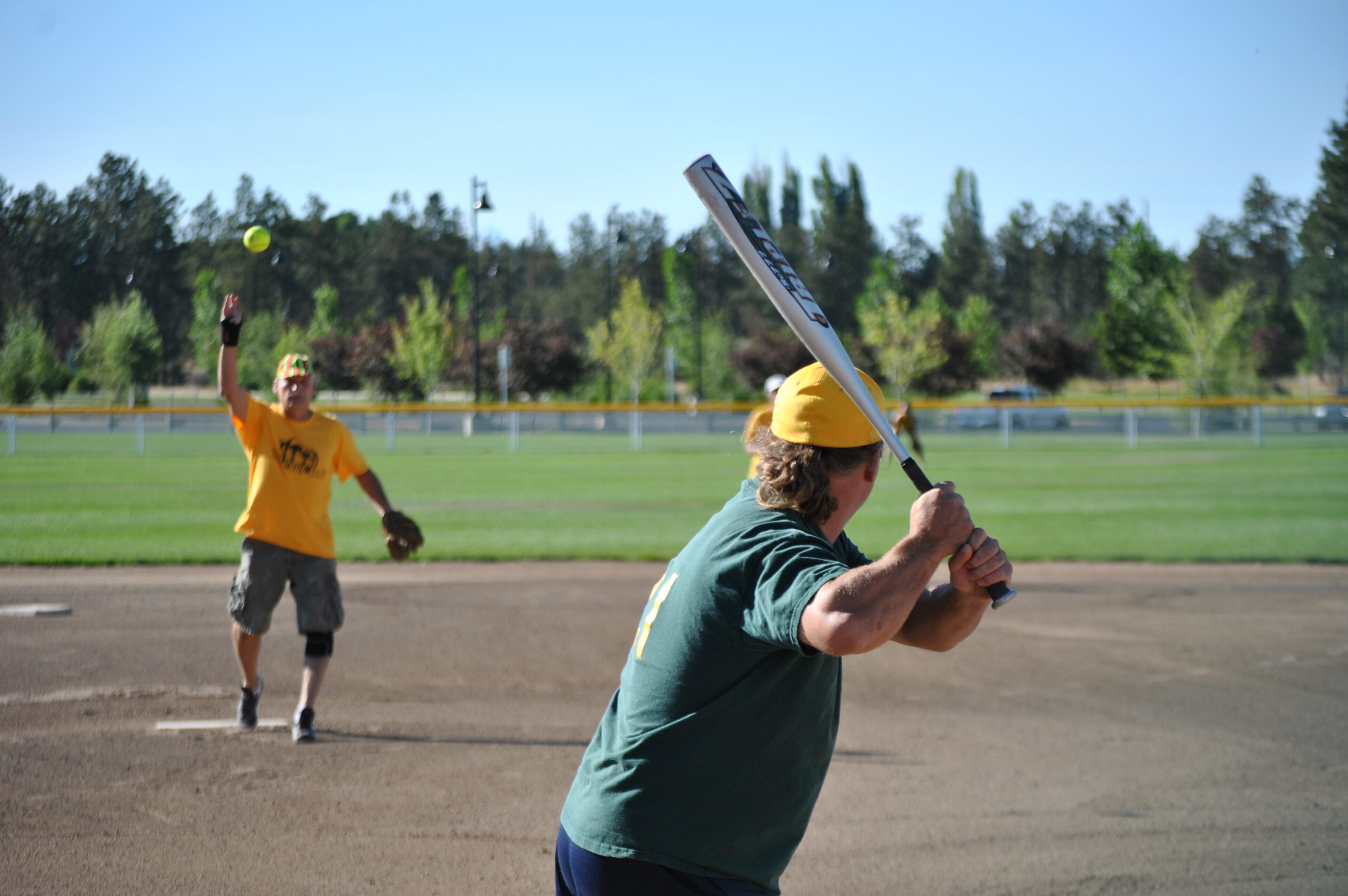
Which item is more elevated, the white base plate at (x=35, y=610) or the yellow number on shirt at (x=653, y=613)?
the yellow number on shirt at (x=653, y=613)

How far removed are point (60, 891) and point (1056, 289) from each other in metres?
95.5

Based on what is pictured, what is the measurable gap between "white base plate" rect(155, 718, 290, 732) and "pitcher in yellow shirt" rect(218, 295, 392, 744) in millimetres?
99

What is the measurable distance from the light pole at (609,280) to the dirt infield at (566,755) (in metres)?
52.5

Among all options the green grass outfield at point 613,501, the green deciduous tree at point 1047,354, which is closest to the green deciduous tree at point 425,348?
the green grass outfield at point 613,501

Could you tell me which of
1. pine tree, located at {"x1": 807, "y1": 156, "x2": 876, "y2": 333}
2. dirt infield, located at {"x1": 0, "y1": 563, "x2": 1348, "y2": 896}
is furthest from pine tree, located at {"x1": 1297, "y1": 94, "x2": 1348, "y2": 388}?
dirt infield, located at {"x1": 0, "y1": 563, "x2": 1348, "y2": 896}

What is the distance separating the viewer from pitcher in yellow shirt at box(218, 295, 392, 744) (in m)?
6.22

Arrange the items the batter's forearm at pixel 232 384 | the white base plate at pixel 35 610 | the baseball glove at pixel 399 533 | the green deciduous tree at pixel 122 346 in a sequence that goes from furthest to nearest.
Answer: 1. the green deciduous tree at pixel 122 346
2. the white base plate at pixel 35 610
3. the baseball glove at pixel 399 533
4. the batter's forearm at pixel 232 384

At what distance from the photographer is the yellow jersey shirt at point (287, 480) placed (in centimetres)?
625

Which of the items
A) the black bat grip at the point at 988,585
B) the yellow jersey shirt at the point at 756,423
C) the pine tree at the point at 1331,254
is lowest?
the black bat grip at the point at 988,585

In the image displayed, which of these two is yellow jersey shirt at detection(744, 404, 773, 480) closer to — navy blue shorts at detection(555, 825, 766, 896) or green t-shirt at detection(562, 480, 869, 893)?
green t-shirt at detection(562, 480, 869, 893)

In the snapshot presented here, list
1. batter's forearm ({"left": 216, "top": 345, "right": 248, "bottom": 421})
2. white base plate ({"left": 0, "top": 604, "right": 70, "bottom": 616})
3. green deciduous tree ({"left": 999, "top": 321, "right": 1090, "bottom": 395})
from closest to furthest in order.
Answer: batter's forearm ({"left": 216, "top": 345, "right": 248, "bottom": 421}) < white base plate ({"left": 0, "top": 604, "right": 70, "bottom": 616}) < green deciduous tree ({"left": 999, "top": 321, "right": 1090, "bottom": 395})

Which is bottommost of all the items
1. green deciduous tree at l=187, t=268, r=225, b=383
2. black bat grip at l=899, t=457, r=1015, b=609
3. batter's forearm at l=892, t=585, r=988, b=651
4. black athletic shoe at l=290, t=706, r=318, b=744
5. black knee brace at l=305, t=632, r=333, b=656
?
black athletic shoe at l=290, t=706, r=318, b=744

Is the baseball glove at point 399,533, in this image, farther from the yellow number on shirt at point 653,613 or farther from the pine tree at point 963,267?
the pine tree at point 963,267

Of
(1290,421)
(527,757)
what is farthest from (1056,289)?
(527,757)
